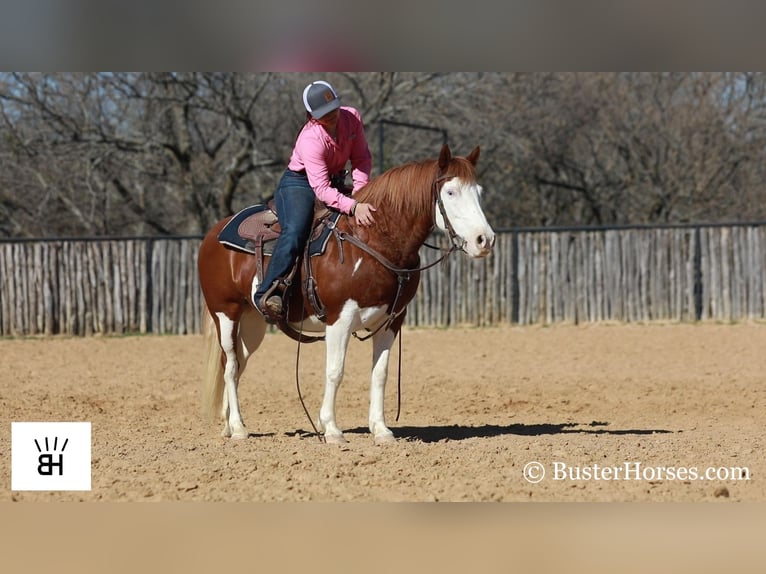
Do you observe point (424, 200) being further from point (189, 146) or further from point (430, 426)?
point (189, 146)

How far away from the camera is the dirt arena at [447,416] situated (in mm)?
6219

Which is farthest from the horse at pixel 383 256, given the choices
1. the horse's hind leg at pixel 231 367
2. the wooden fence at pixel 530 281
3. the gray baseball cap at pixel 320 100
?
the wooden fence at pixel 530 281

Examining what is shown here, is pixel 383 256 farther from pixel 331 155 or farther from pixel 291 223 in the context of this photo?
pixel 331 155

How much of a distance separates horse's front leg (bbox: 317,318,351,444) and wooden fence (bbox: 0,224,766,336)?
10818 millimetres

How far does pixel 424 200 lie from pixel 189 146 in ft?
53.6

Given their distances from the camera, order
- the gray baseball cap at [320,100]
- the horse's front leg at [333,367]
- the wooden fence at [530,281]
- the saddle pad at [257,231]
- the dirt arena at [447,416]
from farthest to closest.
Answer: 1. the wooden fence at [530,281]
2. the saddle pad at [257,231]
3. the horse's front leg at [333,367]
4. the gray baseball cap at [320,100]
5. the dirt arena at [447,416]

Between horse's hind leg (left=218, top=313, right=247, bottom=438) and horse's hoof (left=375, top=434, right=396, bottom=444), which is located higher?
horse's hind leg (left=218, top=313, right=247, bottom=438)

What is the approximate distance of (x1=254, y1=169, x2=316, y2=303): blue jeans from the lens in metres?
7.45

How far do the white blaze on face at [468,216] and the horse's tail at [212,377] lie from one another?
8.85 ft

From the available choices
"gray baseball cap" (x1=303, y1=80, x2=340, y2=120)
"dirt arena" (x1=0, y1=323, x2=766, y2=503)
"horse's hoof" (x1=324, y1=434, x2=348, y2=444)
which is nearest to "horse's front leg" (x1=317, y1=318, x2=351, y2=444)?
"horse's hoof" (x1=324, y1=434, x2=348, y2=444)

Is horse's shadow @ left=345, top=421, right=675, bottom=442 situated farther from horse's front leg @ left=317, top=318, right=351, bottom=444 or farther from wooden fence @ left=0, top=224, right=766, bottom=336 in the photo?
wooden fence @ left=0, top=224, right=766, bottom=336

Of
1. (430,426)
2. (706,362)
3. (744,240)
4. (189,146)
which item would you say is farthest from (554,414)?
(189,146)
